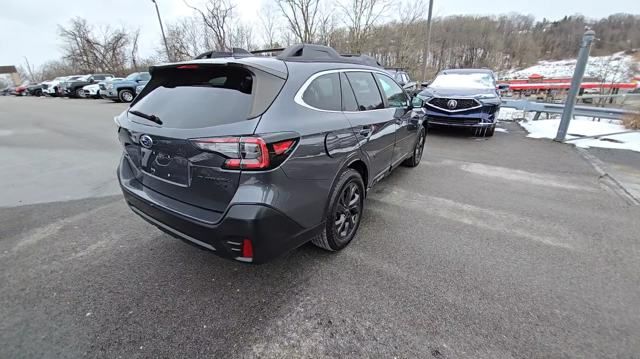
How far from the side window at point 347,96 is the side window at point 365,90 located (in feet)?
0.26

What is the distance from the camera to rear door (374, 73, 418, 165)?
3.74m

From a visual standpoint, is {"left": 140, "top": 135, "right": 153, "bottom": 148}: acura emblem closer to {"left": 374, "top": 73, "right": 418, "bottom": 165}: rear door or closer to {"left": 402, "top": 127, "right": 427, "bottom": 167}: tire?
{"left": 374, "top": 73, "right": 418, "bottom": 165}: rear door

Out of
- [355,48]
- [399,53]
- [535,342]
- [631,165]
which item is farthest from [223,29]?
[535,342]

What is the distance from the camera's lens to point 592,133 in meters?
7.90

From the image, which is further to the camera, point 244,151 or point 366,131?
point 366,131

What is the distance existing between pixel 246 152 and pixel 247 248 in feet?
2.03

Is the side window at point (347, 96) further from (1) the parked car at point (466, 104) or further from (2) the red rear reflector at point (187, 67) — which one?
(1) the parked car at point (466, 104)

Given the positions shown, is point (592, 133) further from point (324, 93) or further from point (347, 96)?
point (324, 93)

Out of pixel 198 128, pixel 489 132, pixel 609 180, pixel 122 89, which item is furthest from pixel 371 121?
pixel 122 89

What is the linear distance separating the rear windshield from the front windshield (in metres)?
7.60

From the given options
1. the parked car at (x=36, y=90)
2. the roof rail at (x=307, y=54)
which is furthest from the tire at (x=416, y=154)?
the parked car at (x=36, y=90)

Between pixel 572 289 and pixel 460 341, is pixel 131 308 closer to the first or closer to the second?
pixel 460 341

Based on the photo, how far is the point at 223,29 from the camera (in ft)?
82.1

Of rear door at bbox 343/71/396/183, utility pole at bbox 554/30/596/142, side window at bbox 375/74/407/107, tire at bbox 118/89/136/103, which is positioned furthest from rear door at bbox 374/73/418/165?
tire at bbox 118/89/136/103
